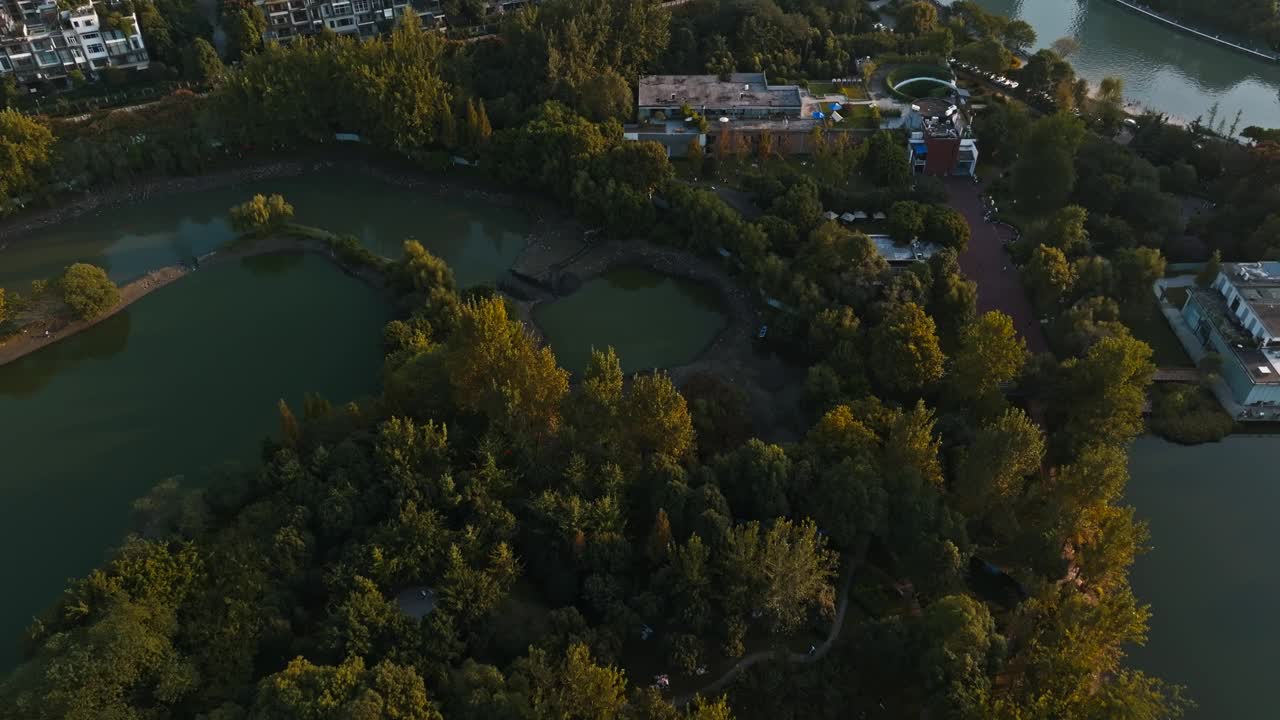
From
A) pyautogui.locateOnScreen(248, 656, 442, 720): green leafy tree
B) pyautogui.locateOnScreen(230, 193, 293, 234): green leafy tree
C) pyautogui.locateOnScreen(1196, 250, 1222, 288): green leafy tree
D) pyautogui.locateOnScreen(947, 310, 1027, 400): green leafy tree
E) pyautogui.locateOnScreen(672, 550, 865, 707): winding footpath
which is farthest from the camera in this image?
pyautogui.locateOnScreen(230, 193, 293, 234): green leafy tree

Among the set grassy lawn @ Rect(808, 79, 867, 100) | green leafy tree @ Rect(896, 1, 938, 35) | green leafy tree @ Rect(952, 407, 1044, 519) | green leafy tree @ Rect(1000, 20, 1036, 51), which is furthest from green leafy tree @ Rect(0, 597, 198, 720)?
green leafy tree @ Rect(1000, 20, 1036, 51)

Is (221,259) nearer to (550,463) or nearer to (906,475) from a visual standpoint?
(550,463)

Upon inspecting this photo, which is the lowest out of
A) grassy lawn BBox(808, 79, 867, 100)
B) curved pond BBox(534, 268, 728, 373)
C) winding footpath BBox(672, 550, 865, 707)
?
winding footpath BBox(672, 550, 865, 707)

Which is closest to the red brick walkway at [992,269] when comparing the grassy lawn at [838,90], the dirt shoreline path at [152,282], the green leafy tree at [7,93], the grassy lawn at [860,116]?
the grassy lawn at [860,116]

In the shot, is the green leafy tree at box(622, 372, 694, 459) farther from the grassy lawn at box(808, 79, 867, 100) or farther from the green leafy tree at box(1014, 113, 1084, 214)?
the grassy lawn at box(808, 79, 867, 100)

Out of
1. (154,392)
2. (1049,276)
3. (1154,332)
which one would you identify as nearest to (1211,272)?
(1154,332)

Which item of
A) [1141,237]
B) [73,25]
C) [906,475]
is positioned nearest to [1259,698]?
[906,475]
